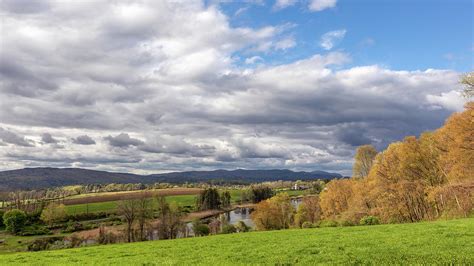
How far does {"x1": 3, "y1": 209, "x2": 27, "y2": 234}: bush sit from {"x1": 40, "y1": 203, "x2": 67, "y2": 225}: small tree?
10217 mm

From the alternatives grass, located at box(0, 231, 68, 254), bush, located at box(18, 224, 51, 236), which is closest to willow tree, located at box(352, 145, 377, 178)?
grass, located at box(0, 231, 68, 254)

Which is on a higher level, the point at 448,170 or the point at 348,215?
the point at 448,170

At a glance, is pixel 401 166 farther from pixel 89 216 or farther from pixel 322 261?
pixel 89 216

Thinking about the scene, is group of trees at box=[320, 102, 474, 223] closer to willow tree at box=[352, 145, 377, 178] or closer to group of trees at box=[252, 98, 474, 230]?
group of trees at box=[252, 98, 474, 230]

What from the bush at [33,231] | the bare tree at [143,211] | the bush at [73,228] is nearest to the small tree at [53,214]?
the bush at [33,231]

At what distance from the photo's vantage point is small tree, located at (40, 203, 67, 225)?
546 feet

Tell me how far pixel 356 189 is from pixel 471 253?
66.2 m

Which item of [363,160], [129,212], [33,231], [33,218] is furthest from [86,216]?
[363,160]

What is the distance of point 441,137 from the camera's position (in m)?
57.7

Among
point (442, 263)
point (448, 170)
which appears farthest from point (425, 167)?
point (442, 263)

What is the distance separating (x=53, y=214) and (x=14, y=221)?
20119 mm

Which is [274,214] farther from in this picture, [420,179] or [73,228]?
[73,228]

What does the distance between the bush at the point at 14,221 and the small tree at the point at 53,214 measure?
10.2m

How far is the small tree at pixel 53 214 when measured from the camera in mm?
166500
